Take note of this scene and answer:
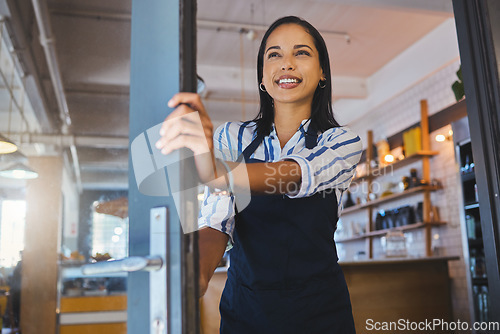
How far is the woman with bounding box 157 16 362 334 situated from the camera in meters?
1.18

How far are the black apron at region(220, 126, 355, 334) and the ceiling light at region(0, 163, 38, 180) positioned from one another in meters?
0.52

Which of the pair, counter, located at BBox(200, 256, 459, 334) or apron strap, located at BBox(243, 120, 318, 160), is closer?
apron strap, located at BBox(243, 120, 318, 160)

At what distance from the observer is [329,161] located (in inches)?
43.3

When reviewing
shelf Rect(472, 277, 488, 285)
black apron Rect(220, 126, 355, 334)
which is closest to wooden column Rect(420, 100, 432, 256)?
shelf Rect(472, 277, 488, 285)

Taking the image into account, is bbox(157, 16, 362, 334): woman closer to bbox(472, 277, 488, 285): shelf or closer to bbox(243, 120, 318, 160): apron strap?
bbox(243, 120, 318, 160): apron strap

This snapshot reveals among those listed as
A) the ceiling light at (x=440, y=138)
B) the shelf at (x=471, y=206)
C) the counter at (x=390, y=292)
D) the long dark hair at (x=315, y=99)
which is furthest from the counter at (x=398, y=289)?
the long dark hair at (x=315, y=99)

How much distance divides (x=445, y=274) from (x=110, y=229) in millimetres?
4143

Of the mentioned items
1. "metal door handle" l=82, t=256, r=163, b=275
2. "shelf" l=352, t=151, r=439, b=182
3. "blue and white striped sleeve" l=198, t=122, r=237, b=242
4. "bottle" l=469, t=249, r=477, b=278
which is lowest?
"bottle" l=469, t=249, r=477, b=278

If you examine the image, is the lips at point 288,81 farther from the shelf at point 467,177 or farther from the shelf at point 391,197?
the shelf at point 391,197

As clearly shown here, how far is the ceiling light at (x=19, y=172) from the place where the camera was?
3.79 feet

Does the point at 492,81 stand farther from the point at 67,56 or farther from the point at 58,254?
the point at 58,254

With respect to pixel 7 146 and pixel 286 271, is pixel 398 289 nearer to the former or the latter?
pixel 286 271

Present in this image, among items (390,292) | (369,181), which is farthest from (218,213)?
(369,181)

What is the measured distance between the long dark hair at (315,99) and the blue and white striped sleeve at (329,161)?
176mm
